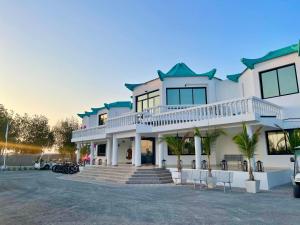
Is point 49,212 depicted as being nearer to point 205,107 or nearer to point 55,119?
point 205,107

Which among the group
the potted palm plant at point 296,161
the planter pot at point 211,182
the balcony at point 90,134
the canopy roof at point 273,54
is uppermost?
the canopy roof at point 273,54

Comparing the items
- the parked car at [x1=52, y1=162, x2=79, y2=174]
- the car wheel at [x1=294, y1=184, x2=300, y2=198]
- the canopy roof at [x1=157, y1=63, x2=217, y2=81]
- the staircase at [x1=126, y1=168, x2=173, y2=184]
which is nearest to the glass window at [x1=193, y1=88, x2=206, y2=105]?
the canopy roof at [x1=157, y1=63, x2=217, y2=81]

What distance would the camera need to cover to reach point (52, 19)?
13141 millimetres

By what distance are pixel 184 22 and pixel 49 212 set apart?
13067mm

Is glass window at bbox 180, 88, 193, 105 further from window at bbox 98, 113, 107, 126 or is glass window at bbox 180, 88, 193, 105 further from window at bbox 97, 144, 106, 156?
window at bbox 97, 144, 106, 156

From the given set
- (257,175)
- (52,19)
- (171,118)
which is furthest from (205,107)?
(52,19)

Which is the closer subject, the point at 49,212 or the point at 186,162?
the point at 49,212

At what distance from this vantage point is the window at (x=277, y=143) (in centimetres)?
1504

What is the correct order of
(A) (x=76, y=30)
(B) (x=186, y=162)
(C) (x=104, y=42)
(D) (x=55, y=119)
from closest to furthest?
(A) (x=76, y=30), (C) (x=104, y=42), (B) (x=186, y=162), (D) (x=55, y=119)

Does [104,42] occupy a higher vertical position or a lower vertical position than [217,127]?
higher

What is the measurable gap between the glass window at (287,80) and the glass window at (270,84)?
1.03ft

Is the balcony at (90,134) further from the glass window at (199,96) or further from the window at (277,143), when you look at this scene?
the window at (277,143)

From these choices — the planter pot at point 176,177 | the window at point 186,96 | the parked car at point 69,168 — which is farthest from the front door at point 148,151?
the parked car at point 69,168

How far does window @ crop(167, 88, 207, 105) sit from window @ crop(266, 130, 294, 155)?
20.9ft
